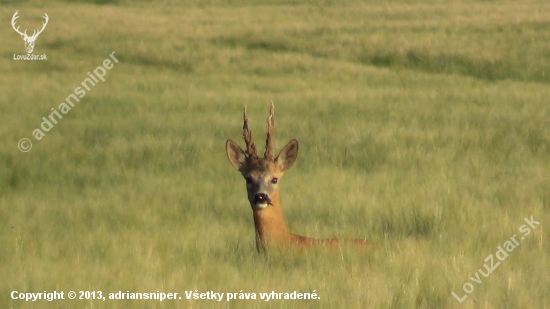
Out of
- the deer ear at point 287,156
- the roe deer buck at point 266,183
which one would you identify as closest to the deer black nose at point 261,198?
the roe deer buck at point 266,183

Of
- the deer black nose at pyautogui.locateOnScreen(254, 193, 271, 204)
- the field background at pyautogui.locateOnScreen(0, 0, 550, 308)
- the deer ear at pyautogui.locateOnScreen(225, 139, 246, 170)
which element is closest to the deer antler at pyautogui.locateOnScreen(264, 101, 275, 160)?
the deer ear at pyautogui.locateOnScreen(225, 139, 246, 170)

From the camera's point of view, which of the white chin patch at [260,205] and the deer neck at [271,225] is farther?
the deer neck at [271,225]

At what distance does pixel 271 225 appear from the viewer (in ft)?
18.3

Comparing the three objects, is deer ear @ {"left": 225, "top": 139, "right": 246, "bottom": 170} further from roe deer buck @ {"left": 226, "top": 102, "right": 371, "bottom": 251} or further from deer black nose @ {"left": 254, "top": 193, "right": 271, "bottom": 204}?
deer black nose @ {"left": 254, "top": 193, "right": 271, "bottom": 204}

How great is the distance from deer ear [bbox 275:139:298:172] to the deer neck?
0.20m

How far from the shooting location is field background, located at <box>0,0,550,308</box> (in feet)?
17.4

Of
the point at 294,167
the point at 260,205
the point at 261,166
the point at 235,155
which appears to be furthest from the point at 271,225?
the point at 294,167

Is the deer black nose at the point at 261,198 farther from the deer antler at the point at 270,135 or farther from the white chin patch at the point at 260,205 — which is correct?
the deer antler at the point at 270,135

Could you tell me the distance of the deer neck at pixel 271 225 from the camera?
5547 mm

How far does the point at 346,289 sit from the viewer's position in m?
4.99

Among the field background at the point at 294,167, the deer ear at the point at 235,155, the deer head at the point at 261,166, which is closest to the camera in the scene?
the field background at the point at 294,167

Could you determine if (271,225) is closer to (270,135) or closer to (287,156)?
(287,156)

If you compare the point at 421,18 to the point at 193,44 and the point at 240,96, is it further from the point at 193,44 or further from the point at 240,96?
the point at 240,96

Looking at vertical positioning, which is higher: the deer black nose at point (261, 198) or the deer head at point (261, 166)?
the deer head at point (261, 166)
